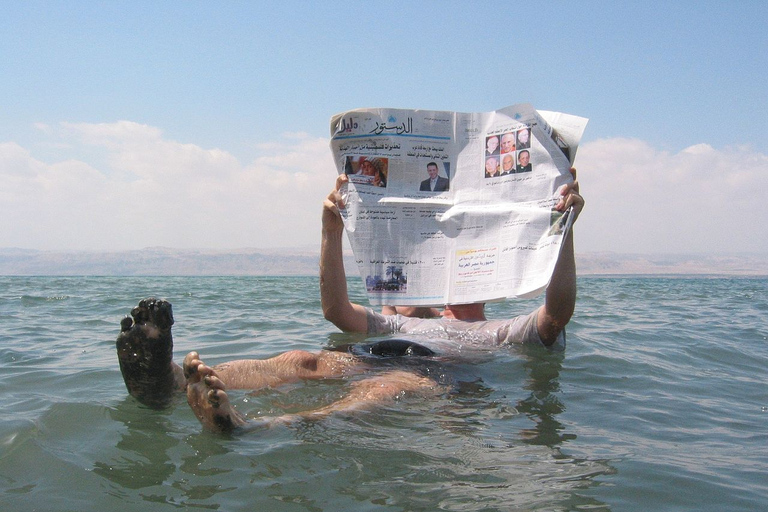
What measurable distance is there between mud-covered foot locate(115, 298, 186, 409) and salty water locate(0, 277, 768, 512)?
158 millimetres

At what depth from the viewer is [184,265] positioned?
87375 mm

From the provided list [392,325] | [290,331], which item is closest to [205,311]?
[290,331]

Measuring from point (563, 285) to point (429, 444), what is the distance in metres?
1.60

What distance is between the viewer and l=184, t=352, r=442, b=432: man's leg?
89.0 inches

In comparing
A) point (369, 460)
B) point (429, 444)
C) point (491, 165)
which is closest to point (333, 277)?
Answer: point (491, 165)

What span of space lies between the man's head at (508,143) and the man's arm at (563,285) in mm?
407

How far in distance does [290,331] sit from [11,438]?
12.7ft

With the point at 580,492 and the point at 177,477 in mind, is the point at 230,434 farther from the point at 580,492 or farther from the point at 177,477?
the point at 580,492

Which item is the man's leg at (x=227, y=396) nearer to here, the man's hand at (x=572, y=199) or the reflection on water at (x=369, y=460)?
the reflection on water at (x=369, y=460)

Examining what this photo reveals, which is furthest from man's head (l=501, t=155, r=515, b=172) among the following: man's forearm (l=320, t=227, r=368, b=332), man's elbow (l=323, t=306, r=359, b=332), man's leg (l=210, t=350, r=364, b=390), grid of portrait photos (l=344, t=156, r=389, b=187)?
man's leg (l=210, t=350, r=364, b=390)

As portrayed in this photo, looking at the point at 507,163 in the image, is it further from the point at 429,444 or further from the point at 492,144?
the point at 429,444

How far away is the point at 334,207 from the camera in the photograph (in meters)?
3.58

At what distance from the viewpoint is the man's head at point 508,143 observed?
3.57m

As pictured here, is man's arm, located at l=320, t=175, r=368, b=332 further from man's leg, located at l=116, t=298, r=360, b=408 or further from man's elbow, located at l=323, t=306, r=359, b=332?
man's leg, located at l=116, t=298, r=360, b=408
